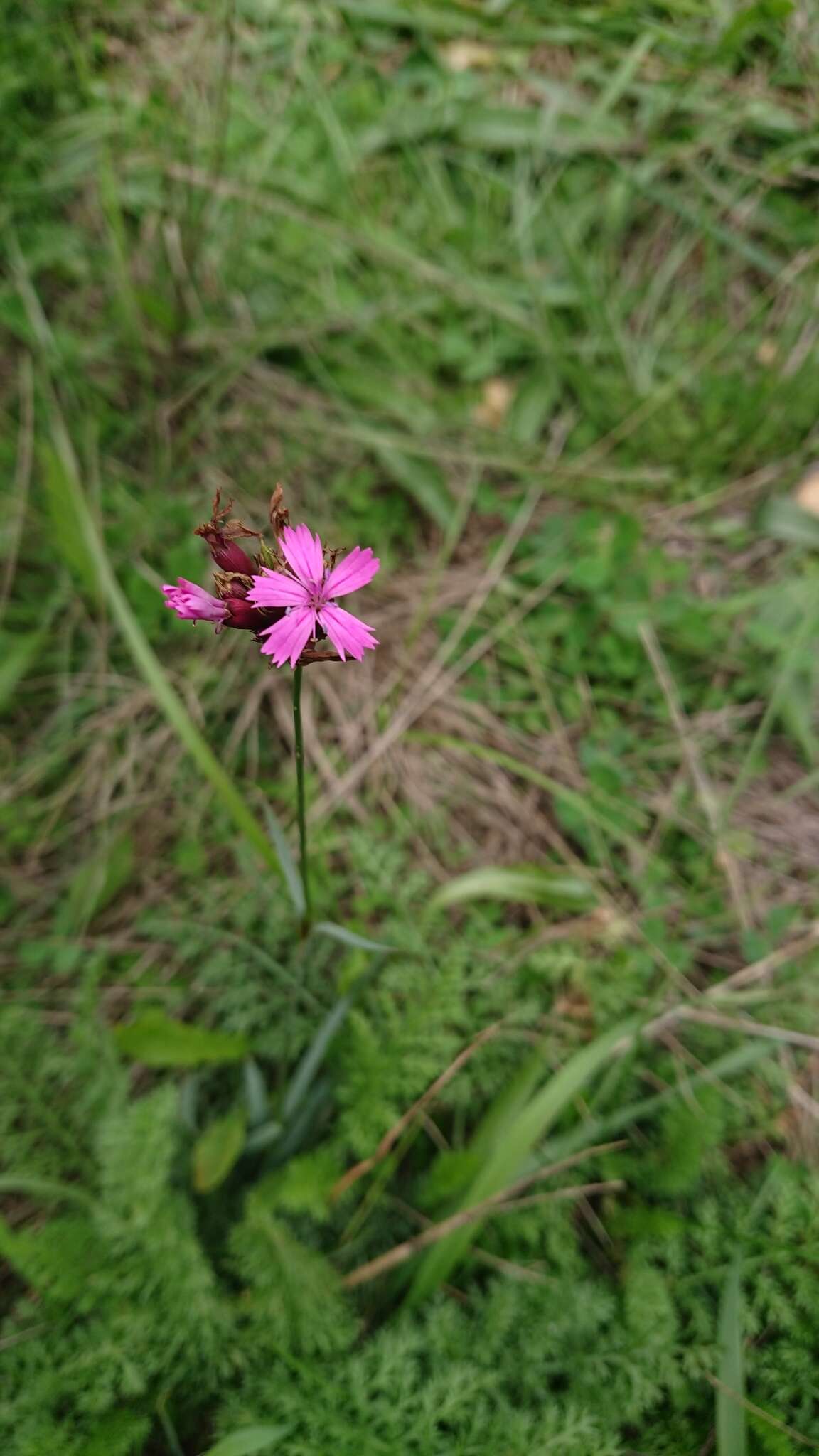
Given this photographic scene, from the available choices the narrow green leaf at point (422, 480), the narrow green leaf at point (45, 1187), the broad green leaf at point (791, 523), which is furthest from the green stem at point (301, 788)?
the broad green leaf at point (791, 523)

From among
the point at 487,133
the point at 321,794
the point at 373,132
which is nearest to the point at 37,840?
the point at 321,794

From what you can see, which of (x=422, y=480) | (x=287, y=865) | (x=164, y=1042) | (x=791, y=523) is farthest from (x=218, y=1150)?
(x=791, y=523)

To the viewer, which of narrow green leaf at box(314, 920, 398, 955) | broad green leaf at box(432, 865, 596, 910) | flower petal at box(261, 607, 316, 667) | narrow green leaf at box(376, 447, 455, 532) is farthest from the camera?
narrow green leaf at box(376, 447, 455, 532)

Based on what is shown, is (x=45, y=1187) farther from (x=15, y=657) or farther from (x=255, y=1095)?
(x=15, y=657)

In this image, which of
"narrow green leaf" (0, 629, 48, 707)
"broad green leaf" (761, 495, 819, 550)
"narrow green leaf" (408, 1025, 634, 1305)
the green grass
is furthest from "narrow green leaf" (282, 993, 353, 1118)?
"broad green leaf" (761, 495, 819, 550)

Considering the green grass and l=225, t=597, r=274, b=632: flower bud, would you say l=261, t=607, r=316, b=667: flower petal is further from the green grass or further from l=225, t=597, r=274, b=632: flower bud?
the green grass

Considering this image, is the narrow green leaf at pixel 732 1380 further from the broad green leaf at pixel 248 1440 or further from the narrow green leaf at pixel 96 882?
the narrow green leaf at pixel 96 882
